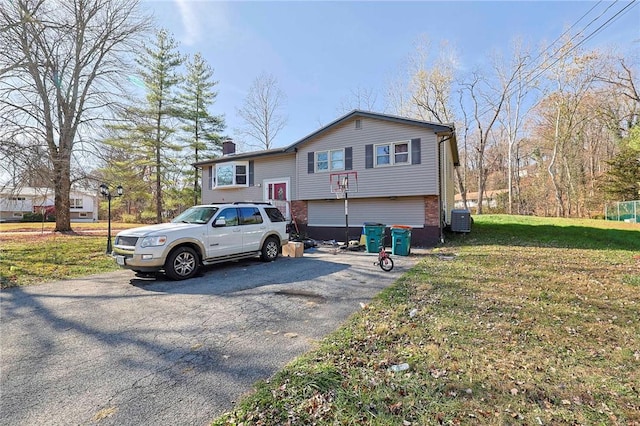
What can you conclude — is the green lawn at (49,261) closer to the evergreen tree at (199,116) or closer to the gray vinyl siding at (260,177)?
the gray vinyl siding at (260,177)

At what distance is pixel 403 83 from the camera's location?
29.7 m

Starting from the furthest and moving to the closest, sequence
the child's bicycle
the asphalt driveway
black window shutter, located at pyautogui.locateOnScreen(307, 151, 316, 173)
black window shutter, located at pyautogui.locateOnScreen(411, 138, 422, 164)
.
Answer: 1. black window shutter, located at pyautogui.locateOnScreen(307, 151, 316, 173)
2. black window shutter, located at pyautogui.locateOnScreen(411, 138, 422, 164)
3. the child's bicycle
4. the asphalt driveway

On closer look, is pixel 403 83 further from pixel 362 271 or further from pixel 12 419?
pixel 12 419

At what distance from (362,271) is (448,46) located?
89.1 ft

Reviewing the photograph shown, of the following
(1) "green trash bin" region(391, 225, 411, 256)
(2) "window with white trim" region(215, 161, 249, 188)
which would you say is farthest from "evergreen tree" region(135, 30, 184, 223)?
(1) "green trash bin" region(391, 225, 411, 256)

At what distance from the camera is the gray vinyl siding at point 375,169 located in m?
12.2

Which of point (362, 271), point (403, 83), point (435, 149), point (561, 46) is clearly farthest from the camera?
point (403, 83)

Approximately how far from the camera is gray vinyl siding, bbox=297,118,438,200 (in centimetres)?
1219

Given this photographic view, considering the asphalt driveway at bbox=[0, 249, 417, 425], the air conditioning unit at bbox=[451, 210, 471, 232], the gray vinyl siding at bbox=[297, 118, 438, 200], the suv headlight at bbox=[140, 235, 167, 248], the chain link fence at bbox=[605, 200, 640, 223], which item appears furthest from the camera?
the chain link fence at bbox=[605, 200, 640, 223]

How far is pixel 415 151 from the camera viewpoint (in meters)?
12.5

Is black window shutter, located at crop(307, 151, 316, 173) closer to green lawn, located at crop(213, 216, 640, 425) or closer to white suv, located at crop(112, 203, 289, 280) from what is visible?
white suv, located at crop(112, 203, 289, 280)

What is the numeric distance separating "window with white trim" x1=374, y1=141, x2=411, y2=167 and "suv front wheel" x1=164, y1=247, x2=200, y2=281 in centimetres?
888

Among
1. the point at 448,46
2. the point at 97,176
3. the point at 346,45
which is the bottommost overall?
the point at 97,176

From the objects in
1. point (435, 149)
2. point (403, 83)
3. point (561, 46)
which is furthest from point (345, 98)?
point (435, 149)
